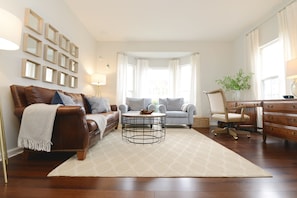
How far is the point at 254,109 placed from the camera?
392cm

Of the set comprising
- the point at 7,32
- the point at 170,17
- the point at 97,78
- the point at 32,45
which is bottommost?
the point at 7,32

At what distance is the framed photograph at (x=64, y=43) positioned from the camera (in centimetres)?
306

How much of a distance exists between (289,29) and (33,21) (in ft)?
14.2

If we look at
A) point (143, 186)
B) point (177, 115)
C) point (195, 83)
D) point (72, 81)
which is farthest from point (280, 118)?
point (72, 81)

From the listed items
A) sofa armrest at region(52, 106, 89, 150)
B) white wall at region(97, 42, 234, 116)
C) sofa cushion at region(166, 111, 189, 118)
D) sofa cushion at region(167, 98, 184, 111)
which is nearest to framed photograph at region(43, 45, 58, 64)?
sofa armrest at region(52, 106, 89, 150)

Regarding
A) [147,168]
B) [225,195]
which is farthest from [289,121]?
[147,168]

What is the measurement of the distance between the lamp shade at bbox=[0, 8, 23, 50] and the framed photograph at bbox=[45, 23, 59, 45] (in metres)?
1.26

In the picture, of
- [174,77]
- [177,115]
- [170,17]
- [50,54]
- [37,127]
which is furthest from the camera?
[174,77]

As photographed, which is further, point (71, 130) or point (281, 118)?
point (281, 118)

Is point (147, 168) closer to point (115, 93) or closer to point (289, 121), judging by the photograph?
point (289, 121)

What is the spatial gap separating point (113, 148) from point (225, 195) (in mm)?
1592

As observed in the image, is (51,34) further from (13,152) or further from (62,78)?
(13,152)

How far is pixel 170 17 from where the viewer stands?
12.3ft

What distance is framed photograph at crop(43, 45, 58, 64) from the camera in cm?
260
